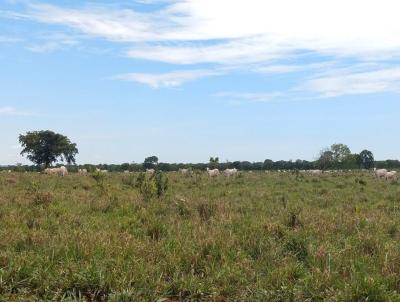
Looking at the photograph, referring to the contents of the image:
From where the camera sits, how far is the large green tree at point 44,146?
259 feet

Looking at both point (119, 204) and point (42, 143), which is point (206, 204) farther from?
point (42, 143)

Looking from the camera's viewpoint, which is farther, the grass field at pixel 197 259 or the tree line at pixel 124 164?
the tree line at pixel 124 164

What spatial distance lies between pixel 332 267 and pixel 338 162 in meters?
90.8

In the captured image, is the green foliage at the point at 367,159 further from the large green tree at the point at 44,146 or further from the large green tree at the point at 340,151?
the large green tree at the point at 44,146

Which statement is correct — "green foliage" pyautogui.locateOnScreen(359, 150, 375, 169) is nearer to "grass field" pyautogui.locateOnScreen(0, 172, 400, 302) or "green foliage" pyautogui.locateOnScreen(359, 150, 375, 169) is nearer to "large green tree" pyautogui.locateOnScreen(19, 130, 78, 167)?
"large green tree" pyautogui.locateOnScreen(19, 130, 78, 167)

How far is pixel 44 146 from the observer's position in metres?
79.6

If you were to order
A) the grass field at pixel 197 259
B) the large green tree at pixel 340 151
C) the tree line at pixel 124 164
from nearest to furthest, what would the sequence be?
the grass field at pixel 197 259, the tree line at pixel 124 164, the large green tree at pixel 340 151

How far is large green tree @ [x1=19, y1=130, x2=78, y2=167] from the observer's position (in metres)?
78.9

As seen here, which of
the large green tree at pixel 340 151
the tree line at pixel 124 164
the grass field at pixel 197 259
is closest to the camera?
the grass field at pixel 197 259

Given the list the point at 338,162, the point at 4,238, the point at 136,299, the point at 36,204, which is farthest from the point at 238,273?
the point at 338,162

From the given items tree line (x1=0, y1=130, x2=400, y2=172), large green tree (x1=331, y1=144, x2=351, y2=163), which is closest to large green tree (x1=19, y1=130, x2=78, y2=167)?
tree line (x1=0, y1=130, x2=400, y2=172)

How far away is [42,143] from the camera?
261 ft

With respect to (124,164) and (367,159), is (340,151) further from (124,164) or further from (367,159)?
(124,164)

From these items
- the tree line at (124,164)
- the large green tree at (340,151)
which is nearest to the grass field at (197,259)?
the tree line at (124,164)
